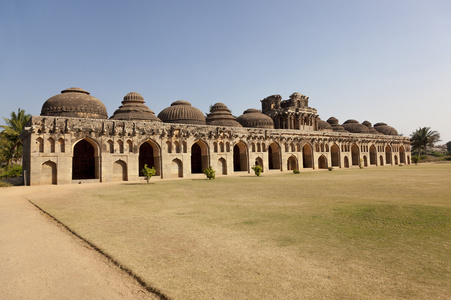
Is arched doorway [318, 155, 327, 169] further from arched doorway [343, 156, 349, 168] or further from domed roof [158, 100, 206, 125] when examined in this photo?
domed roof [158, 100, 206, 125]

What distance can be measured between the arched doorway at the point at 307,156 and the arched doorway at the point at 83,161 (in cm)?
3249

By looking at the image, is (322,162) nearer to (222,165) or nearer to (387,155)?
(222,165)

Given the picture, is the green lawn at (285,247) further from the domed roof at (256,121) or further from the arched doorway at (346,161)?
the arched doorway at (346,161)

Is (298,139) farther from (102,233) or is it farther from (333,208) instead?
(102,233)

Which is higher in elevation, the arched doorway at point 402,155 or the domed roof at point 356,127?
the domed roof at point 356,127

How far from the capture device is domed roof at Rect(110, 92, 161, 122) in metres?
33.1

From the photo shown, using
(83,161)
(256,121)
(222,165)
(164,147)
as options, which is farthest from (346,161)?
(83,161)

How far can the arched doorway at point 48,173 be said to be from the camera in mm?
24359

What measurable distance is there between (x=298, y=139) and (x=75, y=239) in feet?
133

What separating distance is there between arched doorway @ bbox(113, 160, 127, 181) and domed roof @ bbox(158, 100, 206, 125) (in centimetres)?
1086

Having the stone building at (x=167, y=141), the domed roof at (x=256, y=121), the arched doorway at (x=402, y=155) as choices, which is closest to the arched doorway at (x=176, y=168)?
the stone building at (x=167, y=141)

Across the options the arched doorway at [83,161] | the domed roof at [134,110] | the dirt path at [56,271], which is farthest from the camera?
the domed roof at [134,110]

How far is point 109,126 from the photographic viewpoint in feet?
90.7

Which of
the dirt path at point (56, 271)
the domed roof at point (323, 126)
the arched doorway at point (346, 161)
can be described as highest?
the domed roof at point (323, 126)
